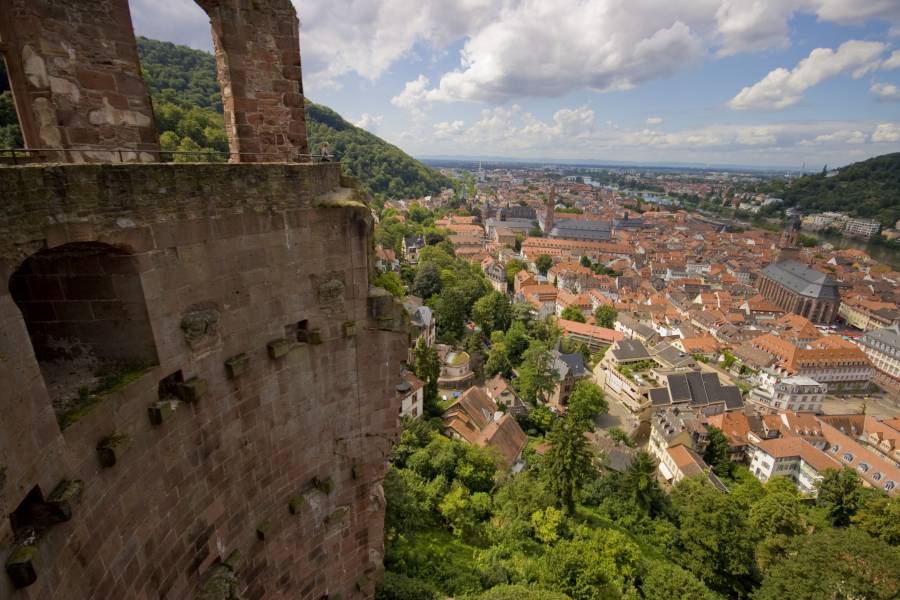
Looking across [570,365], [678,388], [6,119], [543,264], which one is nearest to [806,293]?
[543,264]

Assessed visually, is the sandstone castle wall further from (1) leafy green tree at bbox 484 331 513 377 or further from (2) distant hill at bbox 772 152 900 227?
(2) distant hill at bbox 772 152 900 227

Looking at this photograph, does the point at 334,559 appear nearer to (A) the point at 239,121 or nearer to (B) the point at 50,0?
(A) the point at 239,121

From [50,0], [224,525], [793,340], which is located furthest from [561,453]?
[793,340]

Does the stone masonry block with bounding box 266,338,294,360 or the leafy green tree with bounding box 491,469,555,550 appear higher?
the stone masonry block with bounding box 266,338,294,360

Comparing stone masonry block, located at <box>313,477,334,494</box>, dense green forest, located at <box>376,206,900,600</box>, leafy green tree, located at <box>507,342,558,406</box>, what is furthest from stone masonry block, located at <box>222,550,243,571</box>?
leafy green tree, located at <box>507,342,558,406</box>

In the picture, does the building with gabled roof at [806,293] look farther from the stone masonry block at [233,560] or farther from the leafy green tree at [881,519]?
the stone masonry block at [233,560]
